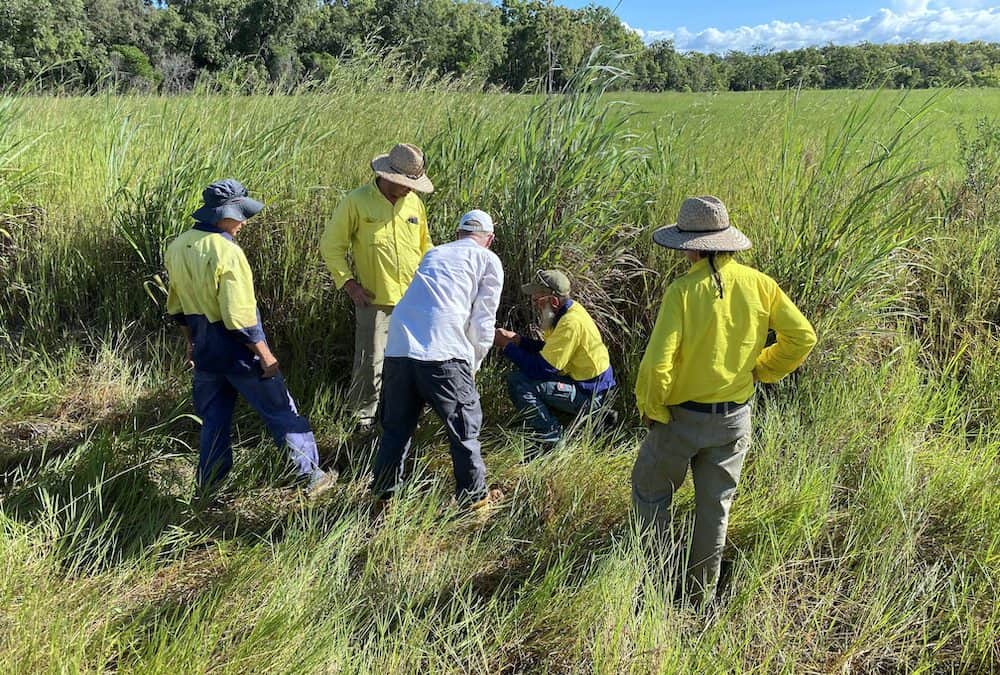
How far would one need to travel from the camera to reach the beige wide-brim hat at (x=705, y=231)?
236 centimetres

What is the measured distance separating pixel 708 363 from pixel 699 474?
0.50 meters

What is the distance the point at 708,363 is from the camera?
7.84 ft

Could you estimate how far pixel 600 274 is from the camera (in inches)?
166

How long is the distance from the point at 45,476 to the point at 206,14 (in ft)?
134

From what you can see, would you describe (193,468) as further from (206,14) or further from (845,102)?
(206,14)

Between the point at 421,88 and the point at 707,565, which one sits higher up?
the point at 421,88

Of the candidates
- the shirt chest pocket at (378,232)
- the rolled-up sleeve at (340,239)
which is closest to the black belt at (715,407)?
the shirt chest pocket at (378,232)

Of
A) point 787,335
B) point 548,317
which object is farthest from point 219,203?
point 787,335

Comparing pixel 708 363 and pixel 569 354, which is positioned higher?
pixel 708 363

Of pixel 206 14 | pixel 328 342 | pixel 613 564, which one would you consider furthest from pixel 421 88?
pixel 206 14

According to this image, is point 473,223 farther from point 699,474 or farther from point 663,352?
point 699,474

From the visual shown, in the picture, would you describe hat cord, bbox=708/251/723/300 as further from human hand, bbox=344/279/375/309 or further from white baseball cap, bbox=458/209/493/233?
human hand, bbox=344/279/375/309

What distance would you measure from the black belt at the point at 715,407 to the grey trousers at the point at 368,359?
1.95m

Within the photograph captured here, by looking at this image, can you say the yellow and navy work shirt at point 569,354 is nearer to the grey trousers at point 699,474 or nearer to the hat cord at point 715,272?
the grey trousers at point 699,474
